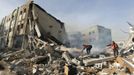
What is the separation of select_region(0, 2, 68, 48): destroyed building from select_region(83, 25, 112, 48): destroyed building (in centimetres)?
2402

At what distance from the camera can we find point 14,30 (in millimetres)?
37031

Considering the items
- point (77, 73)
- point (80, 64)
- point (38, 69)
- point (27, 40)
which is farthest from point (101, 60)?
point (27, 40)

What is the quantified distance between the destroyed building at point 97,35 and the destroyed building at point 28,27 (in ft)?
78.8

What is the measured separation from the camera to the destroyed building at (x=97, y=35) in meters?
63.8

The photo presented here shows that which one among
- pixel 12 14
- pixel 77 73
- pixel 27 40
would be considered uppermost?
pixel 12 14

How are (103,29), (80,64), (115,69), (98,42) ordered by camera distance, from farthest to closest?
1. (103,29)
2. (98,42)
3. (80,64)
4. (115,69)

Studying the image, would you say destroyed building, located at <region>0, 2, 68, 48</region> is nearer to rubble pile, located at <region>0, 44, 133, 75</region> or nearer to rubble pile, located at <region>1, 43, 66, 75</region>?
rubble pile, located at <region>1, 43, 66, 75</region>

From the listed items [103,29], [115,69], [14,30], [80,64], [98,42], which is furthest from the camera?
[103,29]

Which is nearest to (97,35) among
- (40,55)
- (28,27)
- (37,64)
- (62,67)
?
(28,27)

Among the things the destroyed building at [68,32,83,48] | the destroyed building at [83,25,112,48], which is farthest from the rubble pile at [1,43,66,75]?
the destroyed building at [68,32,83,48]

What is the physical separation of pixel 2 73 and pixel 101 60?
730 cm

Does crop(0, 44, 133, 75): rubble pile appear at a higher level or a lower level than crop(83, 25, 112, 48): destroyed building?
lower

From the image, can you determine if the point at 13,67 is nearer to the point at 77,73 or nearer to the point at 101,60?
the point at 77,73

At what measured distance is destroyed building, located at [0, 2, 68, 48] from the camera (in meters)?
33.7
